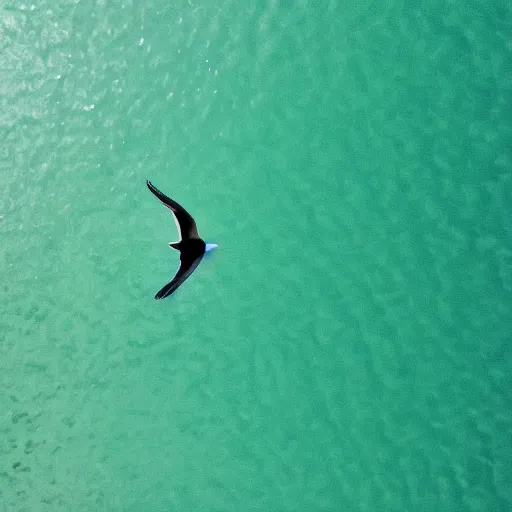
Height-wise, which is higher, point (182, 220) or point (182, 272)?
point (182, 220)

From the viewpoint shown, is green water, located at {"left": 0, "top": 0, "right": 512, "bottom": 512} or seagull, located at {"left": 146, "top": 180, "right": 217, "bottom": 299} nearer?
seagull, located at {"left": 146, "top": 180, "right": 217, "bottom": 299}

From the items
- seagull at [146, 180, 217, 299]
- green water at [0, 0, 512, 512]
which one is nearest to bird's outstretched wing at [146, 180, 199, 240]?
seagull at [146, 180, 217, 299]

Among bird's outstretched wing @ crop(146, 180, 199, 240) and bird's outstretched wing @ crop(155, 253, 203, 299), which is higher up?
bird's outstretched wing @ crop(146, 180, 199, 240)

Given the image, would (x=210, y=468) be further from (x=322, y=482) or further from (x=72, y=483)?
(x=72, y=483)

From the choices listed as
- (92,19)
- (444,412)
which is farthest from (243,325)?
(92,19)

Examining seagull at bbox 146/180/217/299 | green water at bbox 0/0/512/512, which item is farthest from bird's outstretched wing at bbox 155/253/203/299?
green water at bbox 0/0/512/512

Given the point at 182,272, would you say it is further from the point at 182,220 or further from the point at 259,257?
the point at 259,257

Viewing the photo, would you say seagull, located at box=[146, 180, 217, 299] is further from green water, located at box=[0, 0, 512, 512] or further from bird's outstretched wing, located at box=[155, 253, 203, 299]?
green water, located at box=[0, 0, 512, 512]

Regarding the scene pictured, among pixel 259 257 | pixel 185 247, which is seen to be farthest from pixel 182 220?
pixel 259 257

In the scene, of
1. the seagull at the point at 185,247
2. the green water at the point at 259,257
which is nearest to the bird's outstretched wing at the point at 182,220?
the seagull at the point at 185,247
